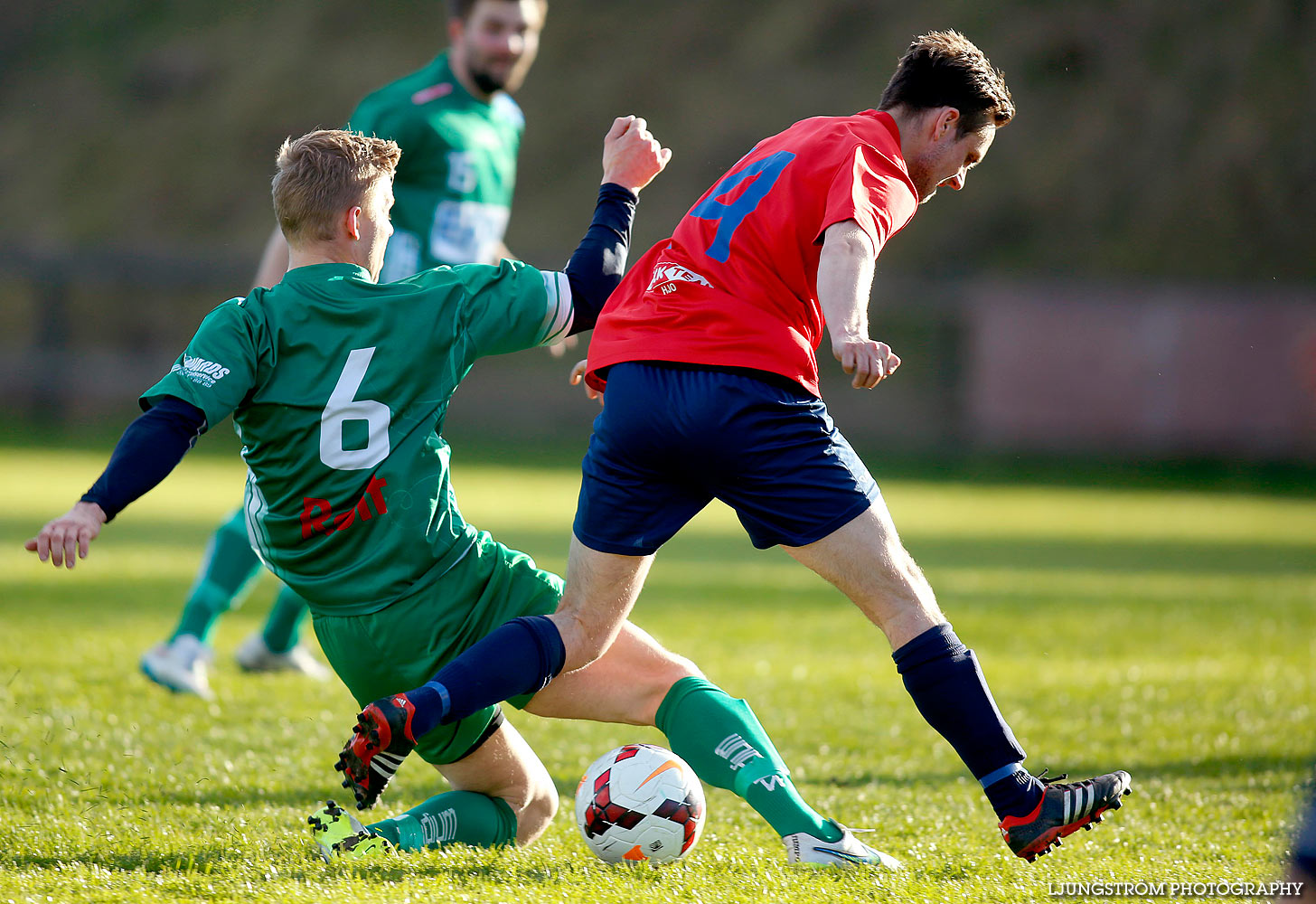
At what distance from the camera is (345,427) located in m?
2.88

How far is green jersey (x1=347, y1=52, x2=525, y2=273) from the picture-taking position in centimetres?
496

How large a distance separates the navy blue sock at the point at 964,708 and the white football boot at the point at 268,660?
3.34 m

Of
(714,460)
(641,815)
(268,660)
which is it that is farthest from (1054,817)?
(268,660)

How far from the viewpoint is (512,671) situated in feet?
9.29

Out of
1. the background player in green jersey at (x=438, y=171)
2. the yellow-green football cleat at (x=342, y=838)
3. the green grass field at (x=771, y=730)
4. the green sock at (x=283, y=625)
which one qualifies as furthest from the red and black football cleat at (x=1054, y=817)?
the green sock at (x=283, y=625)

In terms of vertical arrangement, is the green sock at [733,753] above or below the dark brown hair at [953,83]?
below

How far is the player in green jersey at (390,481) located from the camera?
287 cm

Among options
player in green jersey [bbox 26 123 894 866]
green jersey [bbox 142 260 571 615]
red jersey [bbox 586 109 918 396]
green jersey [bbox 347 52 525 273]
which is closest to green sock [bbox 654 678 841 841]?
player in green jersey [bbox 26 123 894 866]

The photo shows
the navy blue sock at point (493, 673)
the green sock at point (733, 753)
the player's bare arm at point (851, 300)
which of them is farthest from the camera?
the green sock at point (733, 753)

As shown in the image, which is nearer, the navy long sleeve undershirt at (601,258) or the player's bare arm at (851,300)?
the player's bare arm at (851,300)

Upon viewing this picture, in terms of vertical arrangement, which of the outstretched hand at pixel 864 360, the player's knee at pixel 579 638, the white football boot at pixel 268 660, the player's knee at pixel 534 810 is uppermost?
the outstretched hand at pixel 864 360

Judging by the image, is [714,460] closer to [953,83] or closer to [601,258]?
[601,258]

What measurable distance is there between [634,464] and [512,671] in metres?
0.52

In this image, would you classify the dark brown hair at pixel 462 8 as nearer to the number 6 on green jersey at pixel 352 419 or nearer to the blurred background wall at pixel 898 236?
the number 6 on green jersey at pixel 352 419
